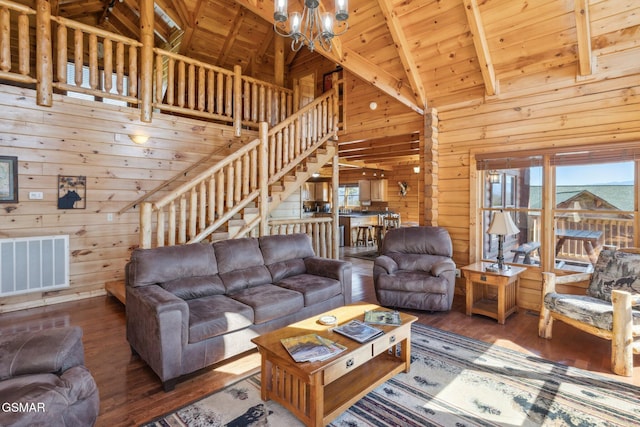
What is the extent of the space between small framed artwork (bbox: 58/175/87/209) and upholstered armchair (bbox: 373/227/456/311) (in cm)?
407

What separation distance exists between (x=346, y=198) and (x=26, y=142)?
394 inches

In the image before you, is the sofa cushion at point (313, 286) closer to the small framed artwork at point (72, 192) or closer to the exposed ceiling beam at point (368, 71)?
the exposed ceiling beam at point (368, 71)

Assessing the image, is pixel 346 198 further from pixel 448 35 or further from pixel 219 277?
pixel 219 277

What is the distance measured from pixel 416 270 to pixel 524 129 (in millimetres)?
2217

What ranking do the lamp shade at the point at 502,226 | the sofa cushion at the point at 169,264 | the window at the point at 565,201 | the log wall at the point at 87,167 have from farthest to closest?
the log wall at the point at 87,167
the lamp shade at the point at 502,226
the window at the point at 565,201
the sofa cushion at the point at 169,264

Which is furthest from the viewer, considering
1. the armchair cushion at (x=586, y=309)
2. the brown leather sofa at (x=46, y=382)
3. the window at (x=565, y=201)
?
the window at (x=565, y=201)

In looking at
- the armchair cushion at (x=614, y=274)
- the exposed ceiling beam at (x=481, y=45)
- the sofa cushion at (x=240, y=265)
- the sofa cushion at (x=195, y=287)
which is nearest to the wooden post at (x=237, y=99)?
the sofa cushion at (x=240, y=265)

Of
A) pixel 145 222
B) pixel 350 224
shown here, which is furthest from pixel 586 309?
pixel 350 224

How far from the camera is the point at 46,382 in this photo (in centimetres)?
150

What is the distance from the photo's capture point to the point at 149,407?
2.19 meters

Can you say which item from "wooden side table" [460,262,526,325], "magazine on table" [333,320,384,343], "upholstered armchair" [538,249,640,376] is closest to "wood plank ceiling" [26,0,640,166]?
"upholstered armchair" [538,249,640,376]

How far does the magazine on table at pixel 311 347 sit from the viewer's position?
1928 millimetres

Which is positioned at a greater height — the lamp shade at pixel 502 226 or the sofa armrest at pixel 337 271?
the lamp shade at pixel 502 226

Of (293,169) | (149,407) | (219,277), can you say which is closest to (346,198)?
(293,169)
